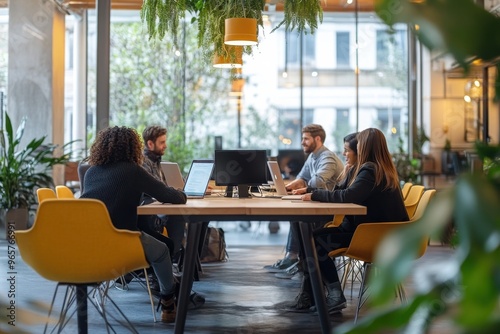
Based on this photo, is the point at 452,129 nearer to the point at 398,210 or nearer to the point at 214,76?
the point at 214,76

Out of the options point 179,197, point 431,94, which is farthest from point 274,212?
point 431,94

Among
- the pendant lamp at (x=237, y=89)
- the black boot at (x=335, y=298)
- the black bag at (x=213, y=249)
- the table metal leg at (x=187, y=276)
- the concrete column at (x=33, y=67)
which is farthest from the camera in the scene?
the pendant lamp at (x=237, y=89)

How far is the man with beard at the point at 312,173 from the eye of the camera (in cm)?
699

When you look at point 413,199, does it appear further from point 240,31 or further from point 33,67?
point 33,67

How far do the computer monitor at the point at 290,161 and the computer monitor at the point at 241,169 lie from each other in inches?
165

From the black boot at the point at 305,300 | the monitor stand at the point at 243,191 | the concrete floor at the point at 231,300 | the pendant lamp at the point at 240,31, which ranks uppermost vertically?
the pendant lamp at the point at 240,31

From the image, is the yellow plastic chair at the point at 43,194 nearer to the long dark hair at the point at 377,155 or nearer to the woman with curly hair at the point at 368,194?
the woman with curly hair at the point at 368,194

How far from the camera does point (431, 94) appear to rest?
15242mm

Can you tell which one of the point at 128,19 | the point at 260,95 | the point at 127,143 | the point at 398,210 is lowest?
the point at 398,210

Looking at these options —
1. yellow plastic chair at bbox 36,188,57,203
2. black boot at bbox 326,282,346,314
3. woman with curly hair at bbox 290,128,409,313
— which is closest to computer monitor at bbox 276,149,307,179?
black boot at bbox 326,282,346,314

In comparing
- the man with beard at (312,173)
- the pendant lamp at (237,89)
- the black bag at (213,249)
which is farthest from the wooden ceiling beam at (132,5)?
the man with beard at (312,173)

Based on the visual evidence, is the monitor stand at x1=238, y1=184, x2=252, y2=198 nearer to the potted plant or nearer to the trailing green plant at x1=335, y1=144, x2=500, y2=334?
the potted plant

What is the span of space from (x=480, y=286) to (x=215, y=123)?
13342mm

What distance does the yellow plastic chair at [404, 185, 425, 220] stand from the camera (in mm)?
6047
